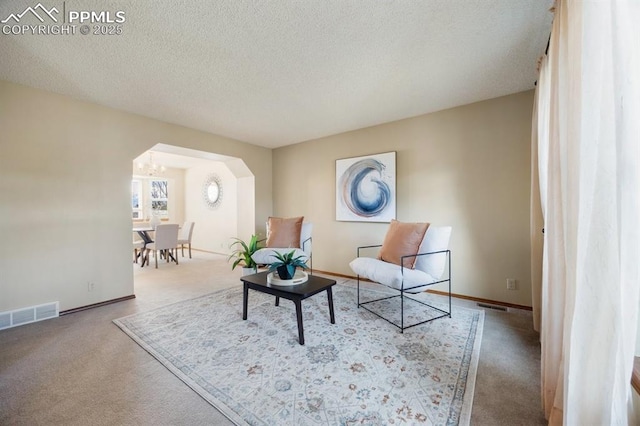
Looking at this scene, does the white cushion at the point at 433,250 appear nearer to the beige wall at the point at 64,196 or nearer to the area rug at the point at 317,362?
the area rug at the point at 317,362

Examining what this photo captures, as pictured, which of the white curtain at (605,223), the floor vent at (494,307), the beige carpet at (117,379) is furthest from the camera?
the floor vent at (494,307)

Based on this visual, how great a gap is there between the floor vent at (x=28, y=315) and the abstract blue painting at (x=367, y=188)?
3.61 meters

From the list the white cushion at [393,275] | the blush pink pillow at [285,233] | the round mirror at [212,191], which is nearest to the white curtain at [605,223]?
the white cushion at [393,275]

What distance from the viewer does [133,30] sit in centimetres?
180

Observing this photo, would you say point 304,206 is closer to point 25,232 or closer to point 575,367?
point 25,232

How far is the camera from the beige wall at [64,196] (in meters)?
2.48

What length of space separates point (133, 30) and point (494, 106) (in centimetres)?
356

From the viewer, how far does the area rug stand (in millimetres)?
1390

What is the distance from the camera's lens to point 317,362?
1.82 metres

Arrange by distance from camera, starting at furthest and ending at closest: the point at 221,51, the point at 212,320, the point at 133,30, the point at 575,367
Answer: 1. the point at 212,320
2. the point at 221,51
3. the point at 133,30
4. the point at 575,367

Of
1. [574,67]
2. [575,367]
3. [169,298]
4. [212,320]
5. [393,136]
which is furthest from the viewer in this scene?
[393,136]

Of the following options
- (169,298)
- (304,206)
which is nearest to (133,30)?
(169,298)

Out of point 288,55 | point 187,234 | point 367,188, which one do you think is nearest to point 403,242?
point 367,188

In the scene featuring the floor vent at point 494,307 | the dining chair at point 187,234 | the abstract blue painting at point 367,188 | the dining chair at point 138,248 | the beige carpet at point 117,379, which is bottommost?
the floor vent at point 494,307
